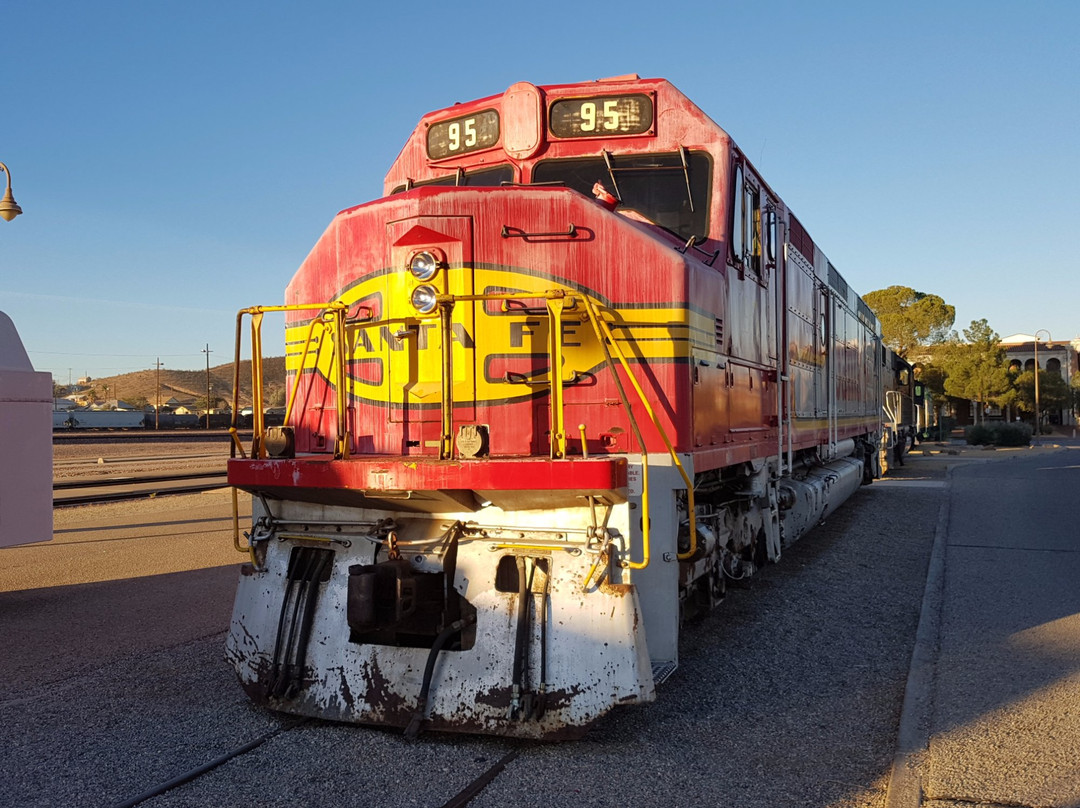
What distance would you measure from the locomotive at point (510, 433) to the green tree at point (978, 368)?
1952 inches

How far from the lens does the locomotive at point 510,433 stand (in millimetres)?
4418

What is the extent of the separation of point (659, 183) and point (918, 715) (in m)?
3.54

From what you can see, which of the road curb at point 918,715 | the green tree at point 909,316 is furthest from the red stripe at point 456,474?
the green tree at point 909,316

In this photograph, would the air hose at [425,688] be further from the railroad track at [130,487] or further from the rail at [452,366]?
the railroad track at [130,487]

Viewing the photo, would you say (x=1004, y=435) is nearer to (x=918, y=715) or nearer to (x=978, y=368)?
(x=978, y=368)

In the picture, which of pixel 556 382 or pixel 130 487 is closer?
pixel 556 382

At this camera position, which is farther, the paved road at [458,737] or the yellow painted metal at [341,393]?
the yellow painted metal at [341,393]

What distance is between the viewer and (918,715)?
476 centimetres

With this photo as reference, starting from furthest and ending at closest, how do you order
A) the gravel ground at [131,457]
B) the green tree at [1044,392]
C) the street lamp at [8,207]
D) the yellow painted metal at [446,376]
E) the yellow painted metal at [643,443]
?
1. the green tree at [1044,392]
2. the gravel ground at [131,457]
3. the street lamp at [8,207]
4. the yellow painted metal at [446,376]
5. the yellow painted metal at [643,443]

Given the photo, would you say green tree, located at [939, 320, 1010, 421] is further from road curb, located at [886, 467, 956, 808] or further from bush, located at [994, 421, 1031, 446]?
road curb, located at [886, 467, 956, 808]

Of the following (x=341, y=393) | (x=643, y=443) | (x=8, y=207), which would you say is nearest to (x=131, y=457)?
(x=8, y=207)

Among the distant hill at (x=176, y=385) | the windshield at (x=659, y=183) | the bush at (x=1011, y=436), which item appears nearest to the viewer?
the windshield at (x=659, y=183)

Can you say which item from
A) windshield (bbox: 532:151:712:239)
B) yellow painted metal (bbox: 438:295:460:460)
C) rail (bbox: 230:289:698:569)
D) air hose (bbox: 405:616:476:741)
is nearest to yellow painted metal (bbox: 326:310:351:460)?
rail (bbox: 230:289:698:569)

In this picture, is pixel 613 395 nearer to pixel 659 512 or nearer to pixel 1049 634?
pixel 659 512
